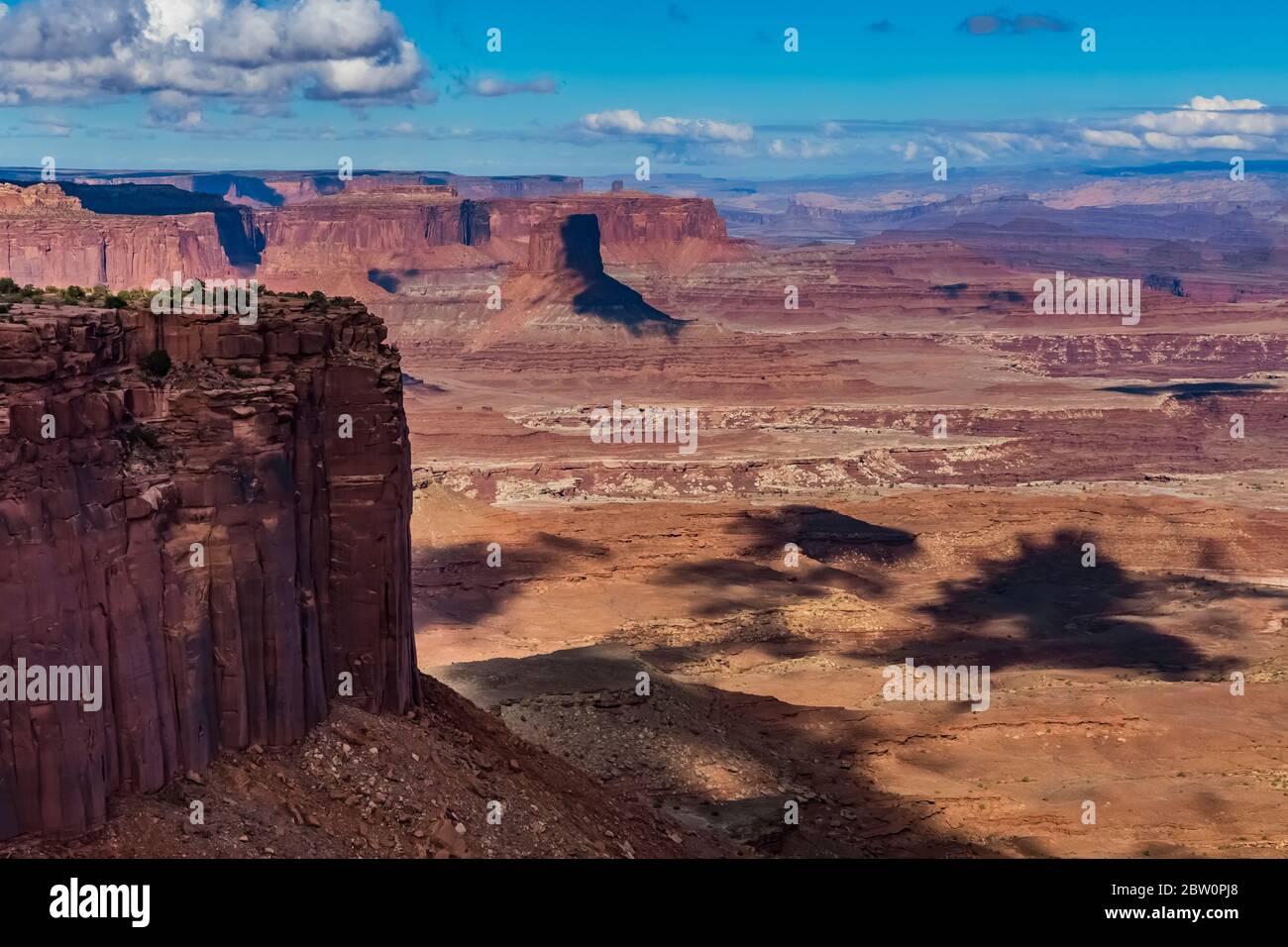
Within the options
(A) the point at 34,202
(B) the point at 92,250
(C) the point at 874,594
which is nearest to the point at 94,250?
(B) the point at 92,250

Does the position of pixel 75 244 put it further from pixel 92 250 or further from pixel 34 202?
pixel 34 202

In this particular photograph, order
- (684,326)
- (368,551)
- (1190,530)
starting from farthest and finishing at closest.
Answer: (684,326) < (1190,530) < (368,551)

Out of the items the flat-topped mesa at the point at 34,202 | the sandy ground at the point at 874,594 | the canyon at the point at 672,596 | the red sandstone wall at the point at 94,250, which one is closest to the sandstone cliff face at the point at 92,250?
the red sandstone wall at the point at 94,250

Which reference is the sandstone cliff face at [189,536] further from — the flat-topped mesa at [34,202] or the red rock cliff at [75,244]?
the flat-topped mesa at [34,202]

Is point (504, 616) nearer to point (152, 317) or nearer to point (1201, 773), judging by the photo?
point (1201, 773)

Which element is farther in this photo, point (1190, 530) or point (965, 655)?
point (1190, 530)

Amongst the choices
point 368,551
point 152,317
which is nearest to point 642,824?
point 368,551
